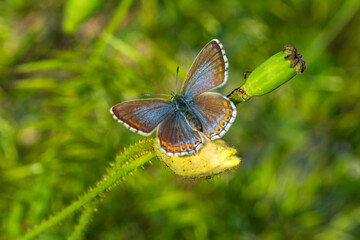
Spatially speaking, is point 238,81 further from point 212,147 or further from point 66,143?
point 212,147

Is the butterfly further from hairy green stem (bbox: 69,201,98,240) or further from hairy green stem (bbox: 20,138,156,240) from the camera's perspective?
hairy green stem (bbox: 69,201,98,240)

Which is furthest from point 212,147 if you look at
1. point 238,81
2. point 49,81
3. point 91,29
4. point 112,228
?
point 91,29

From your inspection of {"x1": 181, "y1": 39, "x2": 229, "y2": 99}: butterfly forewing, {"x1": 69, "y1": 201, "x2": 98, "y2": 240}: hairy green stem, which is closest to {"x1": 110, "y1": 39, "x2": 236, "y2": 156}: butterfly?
{"x1": 181, "y1": 39, "x2": 229, "y2": 99}: butterfly forewing

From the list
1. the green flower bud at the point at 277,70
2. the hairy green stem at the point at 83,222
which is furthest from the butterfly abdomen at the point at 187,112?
the hairy green stem at the point at 83,222

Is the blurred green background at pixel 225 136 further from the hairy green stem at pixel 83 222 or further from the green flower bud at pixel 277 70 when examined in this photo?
the green flower bud at pixel 277 70

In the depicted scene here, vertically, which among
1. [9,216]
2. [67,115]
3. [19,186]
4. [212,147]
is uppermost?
[67,115]

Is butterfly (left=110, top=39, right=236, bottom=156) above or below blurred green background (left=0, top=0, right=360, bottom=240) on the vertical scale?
below
